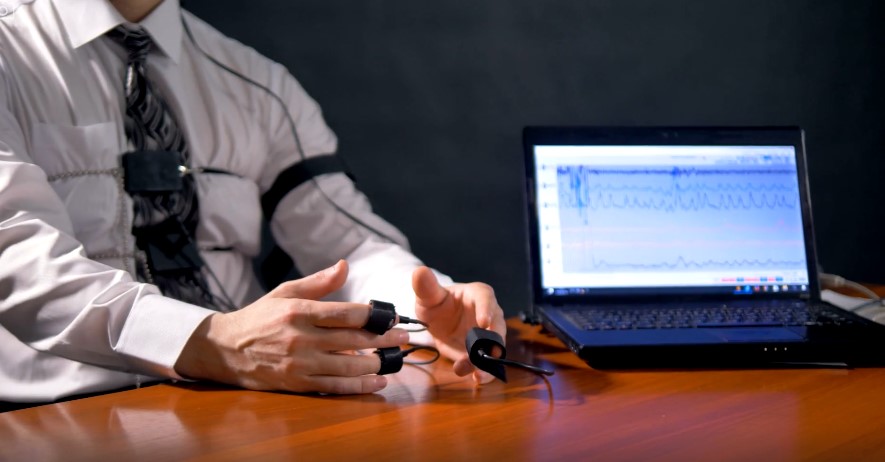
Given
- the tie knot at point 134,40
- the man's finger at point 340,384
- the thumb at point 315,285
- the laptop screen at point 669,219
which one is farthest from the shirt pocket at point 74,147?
the laptop screen at point 669,219

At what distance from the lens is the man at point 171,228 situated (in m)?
0.84

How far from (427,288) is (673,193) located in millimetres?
529

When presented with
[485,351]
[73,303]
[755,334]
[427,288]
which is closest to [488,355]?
[485,351]

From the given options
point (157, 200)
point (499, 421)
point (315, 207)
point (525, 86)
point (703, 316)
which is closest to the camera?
point (499, 421)

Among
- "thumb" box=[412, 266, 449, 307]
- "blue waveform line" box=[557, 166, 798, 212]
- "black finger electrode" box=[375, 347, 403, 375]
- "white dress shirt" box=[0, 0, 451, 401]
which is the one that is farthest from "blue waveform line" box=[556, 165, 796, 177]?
"black finger electrode" box=[375, 347, 403, 375]

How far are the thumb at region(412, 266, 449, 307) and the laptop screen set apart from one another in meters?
0.31

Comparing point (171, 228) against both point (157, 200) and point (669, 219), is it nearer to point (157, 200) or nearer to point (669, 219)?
point (157, 200)

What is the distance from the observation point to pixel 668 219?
4.19ft

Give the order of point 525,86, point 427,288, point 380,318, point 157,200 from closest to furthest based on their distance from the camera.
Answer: point 380,318, point 427,288, point 157,200, point 525,86

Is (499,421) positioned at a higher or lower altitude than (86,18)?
lower

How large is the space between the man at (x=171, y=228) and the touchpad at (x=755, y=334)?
26 cm

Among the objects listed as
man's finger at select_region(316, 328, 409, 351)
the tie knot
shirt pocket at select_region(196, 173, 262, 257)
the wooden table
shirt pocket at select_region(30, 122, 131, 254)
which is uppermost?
the tie knot

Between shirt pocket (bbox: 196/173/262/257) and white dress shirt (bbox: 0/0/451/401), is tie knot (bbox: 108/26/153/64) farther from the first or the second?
shirt pocket (bbox: 196/173/262/257)

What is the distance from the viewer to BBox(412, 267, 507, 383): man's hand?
928 mm
